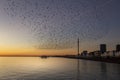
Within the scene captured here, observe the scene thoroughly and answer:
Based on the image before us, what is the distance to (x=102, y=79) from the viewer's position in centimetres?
4434

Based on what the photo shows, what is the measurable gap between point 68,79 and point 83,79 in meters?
3.21

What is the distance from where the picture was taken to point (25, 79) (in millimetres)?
43938

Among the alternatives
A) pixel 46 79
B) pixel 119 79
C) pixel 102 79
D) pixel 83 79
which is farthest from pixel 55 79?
pixel 119 79

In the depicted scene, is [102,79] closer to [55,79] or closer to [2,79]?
[55,79]

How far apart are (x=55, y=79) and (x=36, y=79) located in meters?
4.10

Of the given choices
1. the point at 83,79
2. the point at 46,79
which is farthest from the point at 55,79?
the point at 83,79

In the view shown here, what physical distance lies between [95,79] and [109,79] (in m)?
3.01

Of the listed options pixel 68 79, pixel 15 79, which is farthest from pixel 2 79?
pixel 68 79

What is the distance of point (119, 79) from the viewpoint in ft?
144

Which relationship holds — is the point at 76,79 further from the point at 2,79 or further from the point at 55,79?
the point at 2,79

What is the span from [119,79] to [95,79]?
501 centimetres

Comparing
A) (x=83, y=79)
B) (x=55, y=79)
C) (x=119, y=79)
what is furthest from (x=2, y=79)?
(x=119, y=79)

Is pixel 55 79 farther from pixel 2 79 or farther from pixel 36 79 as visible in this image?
pixel 2 79

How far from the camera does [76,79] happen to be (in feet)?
146
